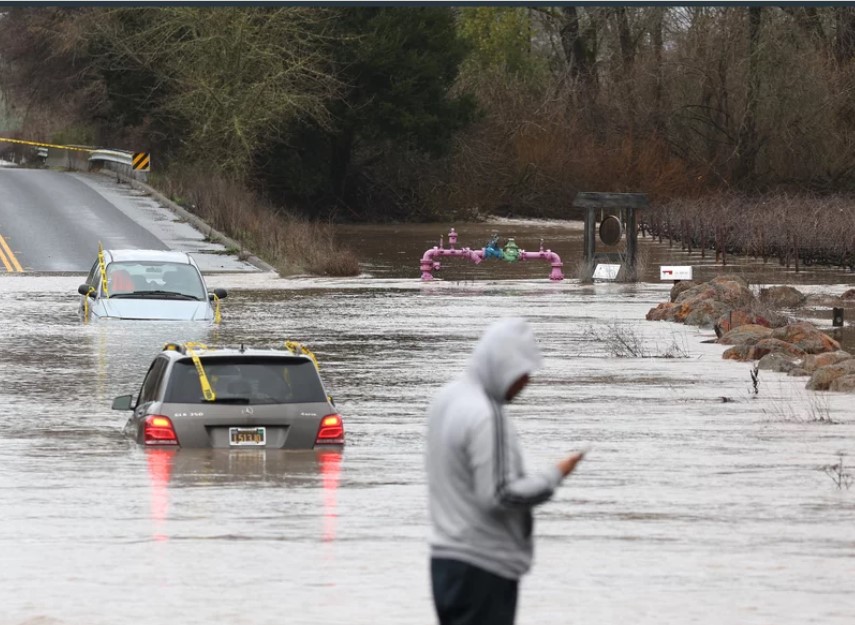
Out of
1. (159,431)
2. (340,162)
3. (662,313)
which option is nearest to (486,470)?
(159,431)

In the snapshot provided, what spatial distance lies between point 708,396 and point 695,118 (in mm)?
58754

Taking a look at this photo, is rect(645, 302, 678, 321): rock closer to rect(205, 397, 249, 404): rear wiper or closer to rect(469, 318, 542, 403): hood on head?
rect(205, 397, 249, 404): rear wiper

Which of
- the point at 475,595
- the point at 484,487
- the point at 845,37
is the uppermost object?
the point at 845,37

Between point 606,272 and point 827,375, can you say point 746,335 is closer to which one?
point 827,375

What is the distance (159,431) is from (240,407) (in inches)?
26.2

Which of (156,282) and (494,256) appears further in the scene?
(494,256)

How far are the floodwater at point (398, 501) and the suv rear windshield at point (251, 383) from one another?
469 mm

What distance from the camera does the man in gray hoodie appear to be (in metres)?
6.55

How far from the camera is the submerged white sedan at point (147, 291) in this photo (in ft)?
98.1

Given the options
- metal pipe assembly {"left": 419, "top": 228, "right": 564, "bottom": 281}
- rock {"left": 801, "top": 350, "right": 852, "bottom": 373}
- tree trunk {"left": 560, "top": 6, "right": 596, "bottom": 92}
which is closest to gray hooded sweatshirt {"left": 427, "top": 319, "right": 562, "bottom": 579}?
rock {"left": 801, "top": 350, "right": 852, "bottom": 373}

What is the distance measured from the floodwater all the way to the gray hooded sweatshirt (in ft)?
9.90

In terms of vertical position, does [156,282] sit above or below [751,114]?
below

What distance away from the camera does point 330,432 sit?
15.5 metres

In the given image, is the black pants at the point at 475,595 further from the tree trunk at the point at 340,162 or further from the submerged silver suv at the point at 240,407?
the tree trunk at the point at 340,162
